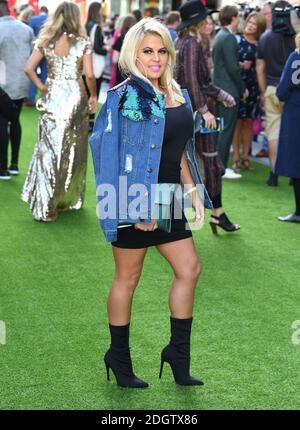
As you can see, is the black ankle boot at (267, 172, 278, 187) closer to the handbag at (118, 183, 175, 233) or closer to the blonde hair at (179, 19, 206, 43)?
the blonde hair at (179, 19, 206, 43)

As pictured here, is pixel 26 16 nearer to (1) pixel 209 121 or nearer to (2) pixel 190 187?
(1) pixel 209 121

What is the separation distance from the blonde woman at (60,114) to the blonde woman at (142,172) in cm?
375

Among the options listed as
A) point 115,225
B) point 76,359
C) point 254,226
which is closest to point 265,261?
point 254,226

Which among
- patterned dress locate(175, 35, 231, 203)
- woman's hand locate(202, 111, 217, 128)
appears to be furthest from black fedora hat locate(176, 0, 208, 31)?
woman's hand locate(202, 111, 217, 128)

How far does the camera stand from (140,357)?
4902 millimetres

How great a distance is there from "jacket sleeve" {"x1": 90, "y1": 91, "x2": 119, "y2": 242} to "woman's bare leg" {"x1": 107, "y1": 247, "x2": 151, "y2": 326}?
0.16 m

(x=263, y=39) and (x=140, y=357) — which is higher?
(x=263, y=39)

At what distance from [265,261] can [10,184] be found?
3683 mm

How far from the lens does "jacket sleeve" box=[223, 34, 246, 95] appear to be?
33.3 feet

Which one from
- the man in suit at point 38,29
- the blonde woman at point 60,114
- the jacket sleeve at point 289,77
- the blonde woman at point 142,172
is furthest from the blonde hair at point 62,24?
the man in suit at point 38,29

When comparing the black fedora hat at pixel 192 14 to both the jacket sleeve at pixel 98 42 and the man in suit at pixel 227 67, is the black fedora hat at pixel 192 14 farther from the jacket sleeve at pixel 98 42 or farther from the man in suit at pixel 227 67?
the jacket sleeve at pixel 98 42

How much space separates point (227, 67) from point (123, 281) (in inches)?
244

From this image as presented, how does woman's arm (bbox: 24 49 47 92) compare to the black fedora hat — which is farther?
woman's arm (bbox: 24 49 47 92)

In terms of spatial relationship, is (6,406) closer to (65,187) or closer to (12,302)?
(12,302)
